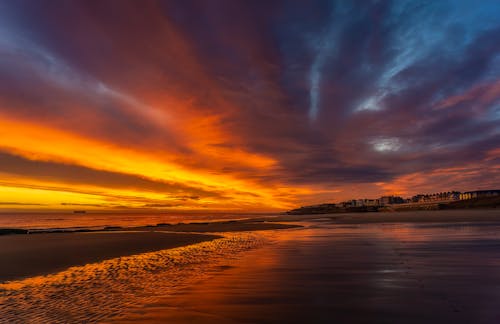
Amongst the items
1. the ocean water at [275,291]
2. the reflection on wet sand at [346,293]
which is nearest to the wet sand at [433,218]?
the ocean water at [275,291]

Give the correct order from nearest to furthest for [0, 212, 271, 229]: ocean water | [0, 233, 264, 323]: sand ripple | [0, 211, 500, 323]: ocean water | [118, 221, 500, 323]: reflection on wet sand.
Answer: [118, 221, 500, 323]: reflection on wet sand → [0, 211, 500, 323]: ocean water → [0, 233, 264, 323]: sand ripple → [0, 212, 271, 229]: ocean water

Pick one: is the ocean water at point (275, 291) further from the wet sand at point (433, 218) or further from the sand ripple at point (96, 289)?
the wet sand at point (433, 218)

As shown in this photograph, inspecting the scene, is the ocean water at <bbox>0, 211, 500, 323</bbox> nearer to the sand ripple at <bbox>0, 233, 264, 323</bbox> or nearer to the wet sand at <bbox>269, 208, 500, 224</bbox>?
the sand ripple at <bbox>0, 233, 264, 323</bbox>

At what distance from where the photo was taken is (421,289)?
10523 mm

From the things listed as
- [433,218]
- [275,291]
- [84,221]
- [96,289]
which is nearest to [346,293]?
[275,291]

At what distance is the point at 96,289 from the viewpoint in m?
12.1

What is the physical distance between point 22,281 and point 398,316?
47.9 feet

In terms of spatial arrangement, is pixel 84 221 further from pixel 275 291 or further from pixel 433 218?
pixel 275 291

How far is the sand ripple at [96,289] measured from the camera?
9188 millimetres

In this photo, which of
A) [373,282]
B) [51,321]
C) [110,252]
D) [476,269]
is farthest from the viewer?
[110,252]

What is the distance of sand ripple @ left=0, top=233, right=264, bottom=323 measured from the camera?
9.19 meters

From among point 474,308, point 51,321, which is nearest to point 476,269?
point 474,308

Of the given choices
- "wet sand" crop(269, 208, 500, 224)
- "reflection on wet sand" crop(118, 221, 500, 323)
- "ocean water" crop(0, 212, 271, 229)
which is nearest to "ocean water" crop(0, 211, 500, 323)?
"reflection on wet sand" crop(118, 221, 500, 323)

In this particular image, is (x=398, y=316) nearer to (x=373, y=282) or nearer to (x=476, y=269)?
(x=373, y=282)
